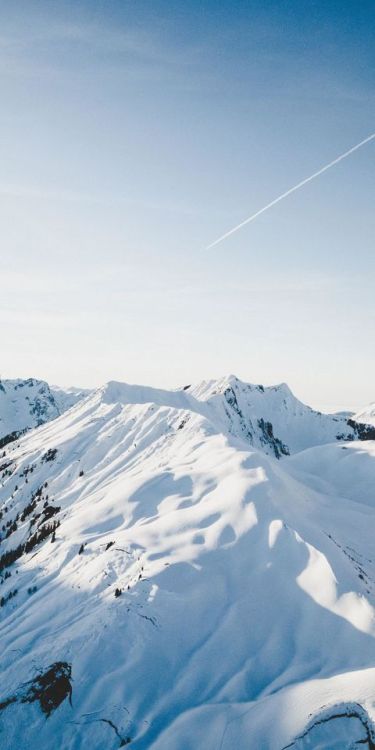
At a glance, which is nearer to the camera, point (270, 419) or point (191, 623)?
point (191, 623)


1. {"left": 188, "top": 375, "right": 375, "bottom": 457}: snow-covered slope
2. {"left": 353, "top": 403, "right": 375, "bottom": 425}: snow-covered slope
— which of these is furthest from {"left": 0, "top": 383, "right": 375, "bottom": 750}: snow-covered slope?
{"left": 353, "top": 403, "right": 375, "bottom": 425}: snow-covered slope

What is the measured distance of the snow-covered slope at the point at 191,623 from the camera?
32.0 ft

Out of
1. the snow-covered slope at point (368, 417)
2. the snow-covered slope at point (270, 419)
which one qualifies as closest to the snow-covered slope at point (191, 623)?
the snow-covered slope at point (270, 419)

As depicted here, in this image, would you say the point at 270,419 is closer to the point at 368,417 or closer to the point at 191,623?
the point at 368,417

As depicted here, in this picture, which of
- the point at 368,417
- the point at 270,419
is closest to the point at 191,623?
the point at 270,419

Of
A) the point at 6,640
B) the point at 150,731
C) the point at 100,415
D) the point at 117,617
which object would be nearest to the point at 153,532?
the point at 117,617

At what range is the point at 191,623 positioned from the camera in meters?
13.9

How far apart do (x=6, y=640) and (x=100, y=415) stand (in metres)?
47.1

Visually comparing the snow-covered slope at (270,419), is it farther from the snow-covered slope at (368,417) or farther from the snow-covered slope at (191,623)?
the snow-covered slope at (191,623)

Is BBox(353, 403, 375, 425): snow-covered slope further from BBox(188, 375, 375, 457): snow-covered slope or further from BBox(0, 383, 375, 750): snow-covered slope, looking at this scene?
BBox(0, 383, 375, 750): snow-covered slope

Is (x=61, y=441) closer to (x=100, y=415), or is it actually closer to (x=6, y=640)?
(x=100, y=415)

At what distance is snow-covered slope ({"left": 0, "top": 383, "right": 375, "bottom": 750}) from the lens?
32.0ft

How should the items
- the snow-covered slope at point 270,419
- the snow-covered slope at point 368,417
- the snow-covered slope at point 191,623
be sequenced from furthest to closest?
1. the snow-covered slope at point 368,417
2. the snow-covered slope at point 270,419
3. the snow-covered slope at point 191,623

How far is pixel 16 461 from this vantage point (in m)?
51.0
